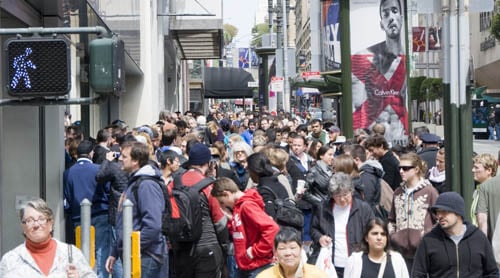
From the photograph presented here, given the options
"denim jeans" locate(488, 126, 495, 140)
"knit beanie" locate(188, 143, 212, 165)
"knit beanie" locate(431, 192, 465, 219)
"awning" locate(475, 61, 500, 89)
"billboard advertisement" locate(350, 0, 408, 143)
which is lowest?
"knit beanie" locate(431, 192, 465, 219)

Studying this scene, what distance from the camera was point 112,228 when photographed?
10617 millimetres

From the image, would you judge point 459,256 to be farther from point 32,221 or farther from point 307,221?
point 307,221

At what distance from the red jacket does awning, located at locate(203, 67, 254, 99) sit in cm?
4708

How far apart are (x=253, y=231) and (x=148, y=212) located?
91cm

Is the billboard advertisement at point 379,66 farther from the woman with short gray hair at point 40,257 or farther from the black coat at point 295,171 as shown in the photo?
the woman with short gray hair at point 40,257

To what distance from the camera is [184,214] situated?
8.97 m

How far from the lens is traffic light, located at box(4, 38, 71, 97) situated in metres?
6.50

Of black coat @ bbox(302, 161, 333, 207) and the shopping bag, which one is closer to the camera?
the shopping bag

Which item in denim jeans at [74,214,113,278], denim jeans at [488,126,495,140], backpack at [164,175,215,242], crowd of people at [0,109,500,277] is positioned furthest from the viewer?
denim jeans at [488,126,495,140]

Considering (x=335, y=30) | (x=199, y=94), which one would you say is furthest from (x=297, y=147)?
(x=199, y=94)

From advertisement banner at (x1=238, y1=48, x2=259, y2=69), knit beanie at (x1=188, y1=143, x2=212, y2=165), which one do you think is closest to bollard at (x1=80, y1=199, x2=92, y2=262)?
knit beanie at (x1=188, y1=143, x2=212, y2=165)

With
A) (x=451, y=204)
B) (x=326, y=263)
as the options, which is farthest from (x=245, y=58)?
(x=451, y=204)

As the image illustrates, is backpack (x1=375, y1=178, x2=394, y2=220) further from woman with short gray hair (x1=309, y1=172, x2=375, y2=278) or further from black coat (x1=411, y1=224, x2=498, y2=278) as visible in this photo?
black coat (x1=411, y1=224, x2=498, y2=278)

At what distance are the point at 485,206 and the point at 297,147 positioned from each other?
506cm
